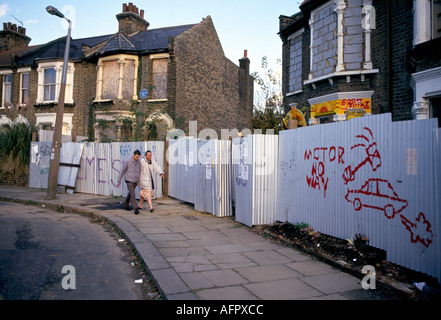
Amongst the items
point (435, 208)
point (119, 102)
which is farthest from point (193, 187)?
point (119, 102)

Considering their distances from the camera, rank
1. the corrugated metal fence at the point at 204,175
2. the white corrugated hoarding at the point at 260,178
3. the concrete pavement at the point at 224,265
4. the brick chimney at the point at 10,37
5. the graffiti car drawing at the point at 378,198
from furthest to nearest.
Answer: the brick chimney at the point at 10,37 < the corrugated metal fence at the point at 204,175 < the white corrugated hoarding at the point at 260,178 < the graffiti car drawing at the point at 378,198 < the concrete pavement at the point at 224,265

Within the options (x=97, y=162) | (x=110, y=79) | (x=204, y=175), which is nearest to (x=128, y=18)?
(x=110, y=79)

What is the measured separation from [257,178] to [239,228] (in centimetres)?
123

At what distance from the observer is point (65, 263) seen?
5145 mm

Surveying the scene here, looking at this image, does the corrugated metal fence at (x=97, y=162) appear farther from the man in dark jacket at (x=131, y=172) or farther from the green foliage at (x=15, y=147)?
the man in dark jacket at (x=131, y=172)

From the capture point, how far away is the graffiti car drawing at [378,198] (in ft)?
15.1

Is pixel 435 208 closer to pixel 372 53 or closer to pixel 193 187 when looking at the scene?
pixel 193 187

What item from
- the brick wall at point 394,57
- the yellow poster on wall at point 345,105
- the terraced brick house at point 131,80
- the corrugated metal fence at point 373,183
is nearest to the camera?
the corrugated metal fence at point 373,183

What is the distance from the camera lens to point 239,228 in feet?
24.7

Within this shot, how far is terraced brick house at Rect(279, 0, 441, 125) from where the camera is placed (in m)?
8.52

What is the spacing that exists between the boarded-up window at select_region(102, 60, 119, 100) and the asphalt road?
43.4 feet

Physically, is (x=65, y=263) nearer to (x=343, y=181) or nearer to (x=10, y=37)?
(x=343, y=181)

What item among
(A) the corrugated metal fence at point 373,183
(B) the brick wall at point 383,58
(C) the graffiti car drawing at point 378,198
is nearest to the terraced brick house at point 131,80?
(B) the brick wall at point 383,58

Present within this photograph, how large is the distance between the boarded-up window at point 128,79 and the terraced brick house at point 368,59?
10.2 metres
